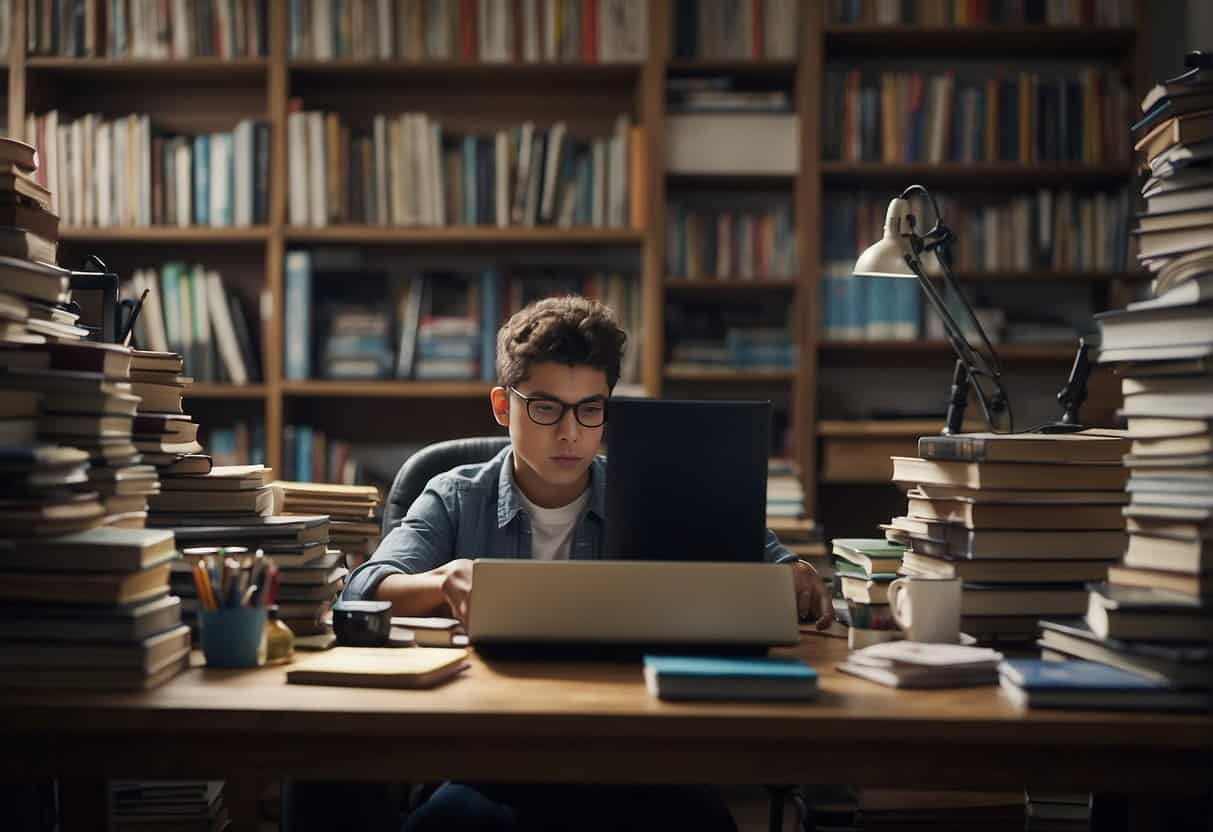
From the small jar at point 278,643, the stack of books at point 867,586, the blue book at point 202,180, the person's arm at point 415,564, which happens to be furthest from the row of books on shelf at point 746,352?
the small jar at point 278,643

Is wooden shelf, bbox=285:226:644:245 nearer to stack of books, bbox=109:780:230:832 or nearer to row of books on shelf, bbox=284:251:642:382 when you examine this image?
row of books on shelf, bbox=284:251:642:382

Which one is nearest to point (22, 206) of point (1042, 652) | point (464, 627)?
point (464, 627)

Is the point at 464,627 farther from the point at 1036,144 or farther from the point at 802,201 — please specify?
the point at 1036,144

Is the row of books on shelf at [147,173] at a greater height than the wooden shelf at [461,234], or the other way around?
the row of books on shelf at [147,173]

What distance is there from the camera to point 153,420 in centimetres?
148

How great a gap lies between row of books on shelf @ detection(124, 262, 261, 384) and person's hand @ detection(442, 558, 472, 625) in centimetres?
207

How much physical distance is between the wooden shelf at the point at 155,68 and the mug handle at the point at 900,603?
2563mm

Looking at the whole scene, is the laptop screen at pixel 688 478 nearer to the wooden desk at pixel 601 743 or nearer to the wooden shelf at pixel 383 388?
the wooden desk at pixel 601 743

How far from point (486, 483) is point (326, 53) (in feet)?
6.08

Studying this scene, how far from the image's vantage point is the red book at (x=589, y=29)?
3.34 metres

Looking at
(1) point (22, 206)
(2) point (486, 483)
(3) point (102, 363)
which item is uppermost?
(1) point (22, 206)

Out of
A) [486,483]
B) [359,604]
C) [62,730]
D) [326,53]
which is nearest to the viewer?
[62,730]

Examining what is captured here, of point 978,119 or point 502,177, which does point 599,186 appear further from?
point 978,119

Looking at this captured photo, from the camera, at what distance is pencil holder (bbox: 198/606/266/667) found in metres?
1.31
